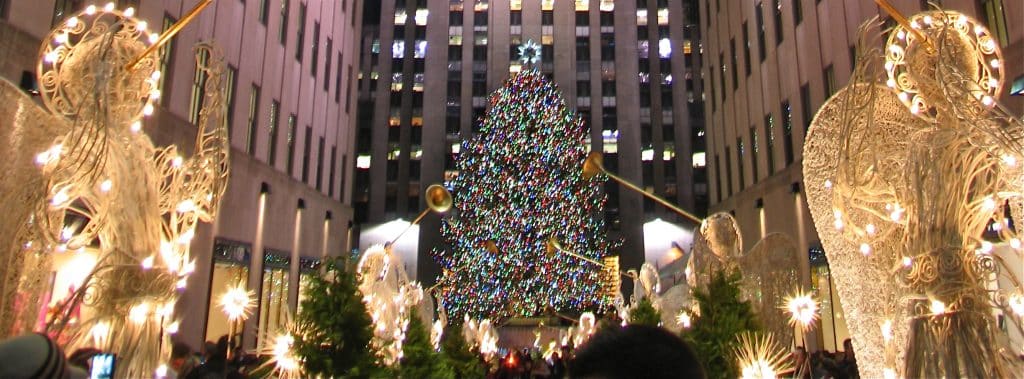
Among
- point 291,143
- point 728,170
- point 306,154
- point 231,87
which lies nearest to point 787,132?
point 728,170

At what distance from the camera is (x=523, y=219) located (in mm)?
33938

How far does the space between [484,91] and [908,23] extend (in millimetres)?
43575

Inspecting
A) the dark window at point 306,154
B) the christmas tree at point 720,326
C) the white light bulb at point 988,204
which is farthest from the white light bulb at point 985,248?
the dark window at point 306,154

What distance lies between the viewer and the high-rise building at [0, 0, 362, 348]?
1579cm

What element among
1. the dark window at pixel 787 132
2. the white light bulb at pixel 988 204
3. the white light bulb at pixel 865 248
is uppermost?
the dark window at pixel 787 132

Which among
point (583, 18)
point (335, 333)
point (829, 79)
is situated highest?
point (583, 18)

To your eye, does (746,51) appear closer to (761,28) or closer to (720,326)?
(761,28)

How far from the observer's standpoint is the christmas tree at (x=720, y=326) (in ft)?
30.5

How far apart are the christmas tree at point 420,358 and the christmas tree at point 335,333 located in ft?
10.3

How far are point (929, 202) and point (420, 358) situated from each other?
889 cm

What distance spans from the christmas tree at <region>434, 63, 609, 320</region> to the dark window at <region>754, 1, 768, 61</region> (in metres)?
13.1

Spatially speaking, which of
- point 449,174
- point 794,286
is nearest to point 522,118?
point 449,174

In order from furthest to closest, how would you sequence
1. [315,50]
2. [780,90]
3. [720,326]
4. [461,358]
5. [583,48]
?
[583,48] → [315,50] → [780,90] → [461,358] → [720,326]

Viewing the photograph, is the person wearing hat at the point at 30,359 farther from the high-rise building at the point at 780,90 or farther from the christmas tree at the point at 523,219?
the christmas tree at the point at 523,219
